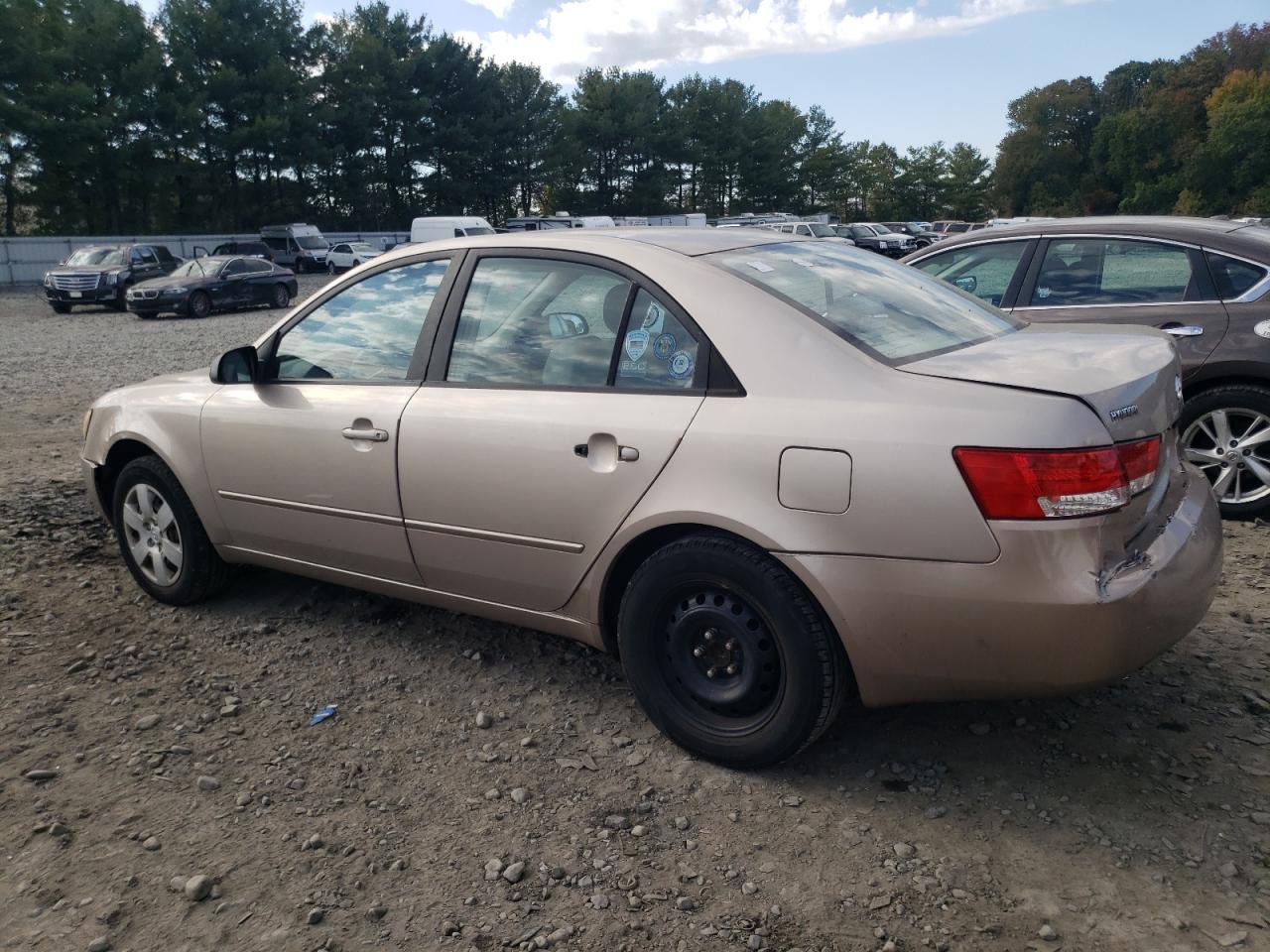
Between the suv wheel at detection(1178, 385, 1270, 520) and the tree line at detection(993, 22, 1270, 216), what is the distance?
88.2 m

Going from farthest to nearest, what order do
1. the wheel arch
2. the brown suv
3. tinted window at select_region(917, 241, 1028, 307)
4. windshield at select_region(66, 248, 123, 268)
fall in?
windshield at select_region(66, 248, 123, 268)
tinted window at select_region(917, 241, 1028, 307)
the brown suv
the wheel arch

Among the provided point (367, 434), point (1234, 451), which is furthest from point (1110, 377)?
point (1234, 451)

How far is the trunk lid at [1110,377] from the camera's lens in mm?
2631

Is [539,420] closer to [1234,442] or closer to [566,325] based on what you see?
[566,325]

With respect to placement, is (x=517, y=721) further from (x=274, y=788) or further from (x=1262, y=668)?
(x=1262, y=668)

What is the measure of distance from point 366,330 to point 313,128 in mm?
52230

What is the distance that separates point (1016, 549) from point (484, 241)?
2221 mm

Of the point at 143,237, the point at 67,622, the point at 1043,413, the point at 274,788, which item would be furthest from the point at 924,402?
the point at 143,237


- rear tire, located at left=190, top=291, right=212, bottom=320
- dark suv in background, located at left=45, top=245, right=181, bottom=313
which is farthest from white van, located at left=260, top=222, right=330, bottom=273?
rear tire, located at left=190, top=291, right=212, bottom=320

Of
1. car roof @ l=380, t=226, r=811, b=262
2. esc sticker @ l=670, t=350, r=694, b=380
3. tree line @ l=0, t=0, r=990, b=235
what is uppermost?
tree line @ l=0, t=0, r=990, b=235

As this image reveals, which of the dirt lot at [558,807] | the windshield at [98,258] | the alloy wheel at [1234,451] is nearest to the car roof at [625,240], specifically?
the dirt lot at [558,807]

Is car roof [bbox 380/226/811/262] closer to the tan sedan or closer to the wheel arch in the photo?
the tan sedan

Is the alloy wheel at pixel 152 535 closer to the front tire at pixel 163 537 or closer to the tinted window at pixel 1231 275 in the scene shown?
the front tire at pixel 163 537

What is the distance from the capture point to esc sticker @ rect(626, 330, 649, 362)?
320 cm
